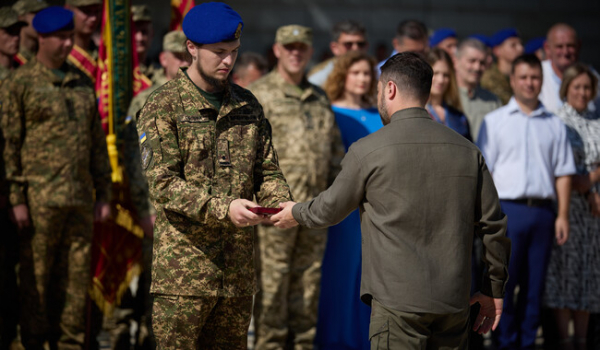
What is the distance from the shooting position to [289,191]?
4.02 m

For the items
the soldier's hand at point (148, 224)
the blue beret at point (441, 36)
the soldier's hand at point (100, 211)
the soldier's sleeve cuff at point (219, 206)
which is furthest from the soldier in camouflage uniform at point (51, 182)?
the blue beret at point (441, 36)

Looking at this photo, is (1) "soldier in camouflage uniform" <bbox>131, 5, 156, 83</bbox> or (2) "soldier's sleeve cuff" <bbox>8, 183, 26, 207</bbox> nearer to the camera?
(2) "soldier's sleeve cuff" <bbox>8, 183, 26, 207</bbox>

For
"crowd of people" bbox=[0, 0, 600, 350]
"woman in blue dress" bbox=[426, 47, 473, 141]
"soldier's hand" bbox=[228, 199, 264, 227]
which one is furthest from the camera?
"woman in blue dress" bbox=[426, 47, 473, 141]

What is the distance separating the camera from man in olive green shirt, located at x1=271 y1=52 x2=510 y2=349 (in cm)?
335

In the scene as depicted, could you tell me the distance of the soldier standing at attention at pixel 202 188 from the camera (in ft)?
12.2

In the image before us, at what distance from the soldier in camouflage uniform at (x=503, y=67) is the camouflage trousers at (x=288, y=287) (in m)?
3.44

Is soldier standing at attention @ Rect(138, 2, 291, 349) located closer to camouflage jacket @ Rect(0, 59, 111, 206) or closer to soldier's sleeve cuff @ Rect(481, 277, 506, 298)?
soldier's sleeve cuff @ Rect(481, 277, 506, 298)

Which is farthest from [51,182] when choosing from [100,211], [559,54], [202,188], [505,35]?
[505,35]

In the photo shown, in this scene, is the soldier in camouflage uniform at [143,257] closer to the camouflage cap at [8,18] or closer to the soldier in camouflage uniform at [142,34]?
the soldier in camouflage uniform at [142,34]

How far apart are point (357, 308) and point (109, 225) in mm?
2032

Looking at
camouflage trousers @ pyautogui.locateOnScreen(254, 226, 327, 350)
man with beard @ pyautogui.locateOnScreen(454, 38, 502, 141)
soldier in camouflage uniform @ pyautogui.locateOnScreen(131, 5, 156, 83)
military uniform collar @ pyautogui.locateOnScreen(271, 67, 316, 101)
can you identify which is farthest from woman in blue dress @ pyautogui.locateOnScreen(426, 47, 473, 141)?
soldier in camouflage uniform @ pyautogui.locateOnScreen(131, 5, 156, 83)

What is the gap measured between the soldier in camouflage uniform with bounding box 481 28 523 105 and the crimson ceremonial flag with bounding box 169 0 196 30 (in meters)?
3.69

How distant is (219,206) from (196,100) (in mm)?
567

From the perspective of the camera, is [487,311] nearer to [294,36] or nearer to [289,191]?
[289,191]
